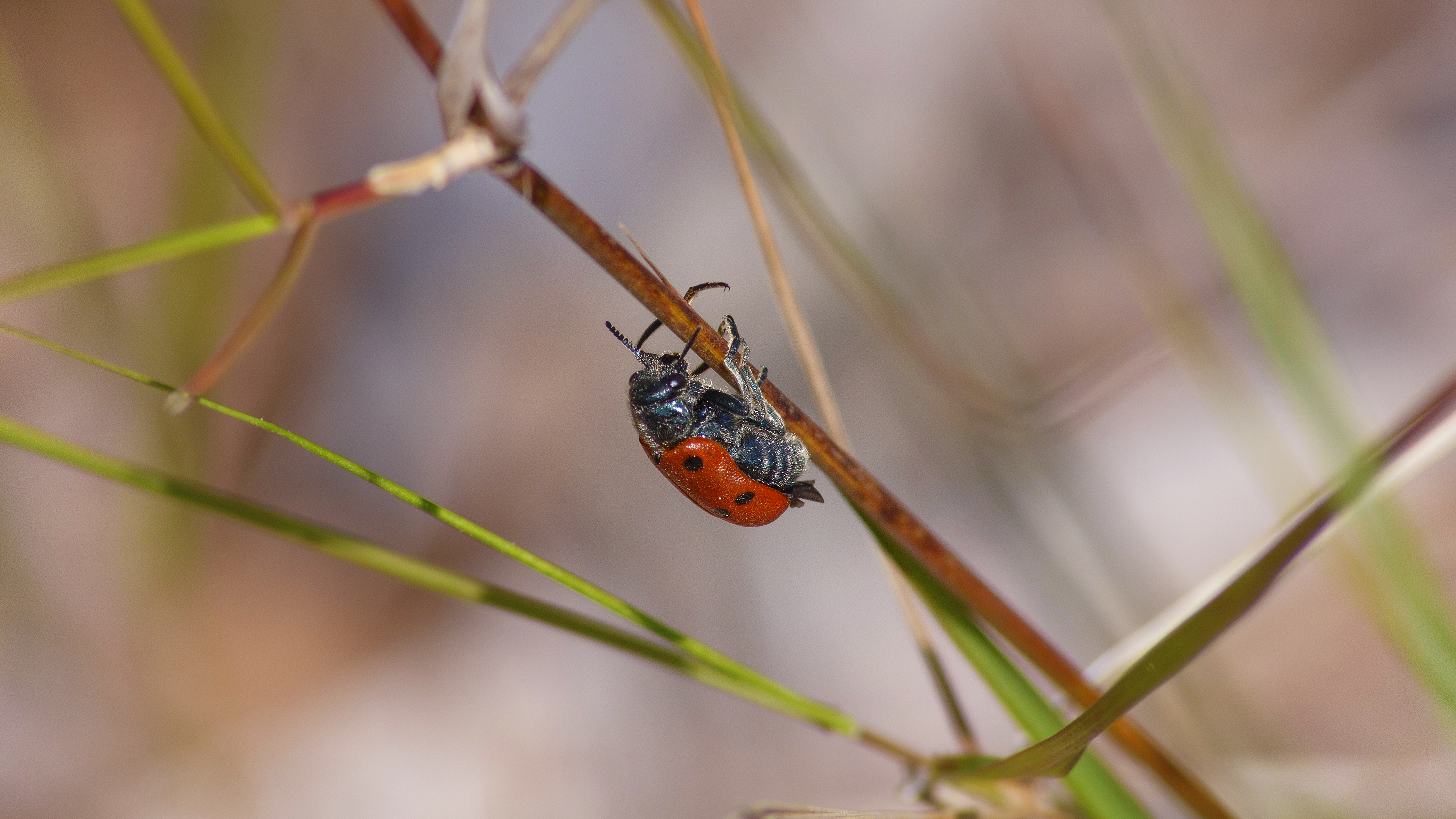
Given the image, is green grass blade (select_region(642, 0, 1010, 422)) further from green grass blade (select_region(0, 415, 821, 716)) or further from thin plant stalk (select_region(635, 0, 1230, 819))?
green grass blade (select_region(0, 415, 821, 716))

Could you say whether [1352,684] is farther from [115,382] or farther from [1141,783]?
[115,382]

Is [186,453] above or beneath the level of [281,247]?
beneath

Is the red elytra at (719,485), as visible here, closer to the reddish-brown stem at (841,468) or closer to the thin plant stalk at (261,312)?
the reddish-brown stem at (841,468)

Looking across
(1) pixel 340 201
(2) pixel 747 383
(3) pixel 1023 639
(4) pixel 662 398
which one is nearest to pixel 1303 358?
(3) pixel 1023 639

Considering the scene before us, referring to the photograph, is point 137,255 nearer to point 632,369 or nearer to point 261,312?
point 261,312

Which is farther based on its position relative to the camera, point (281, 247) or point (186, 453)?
point (281, 247)

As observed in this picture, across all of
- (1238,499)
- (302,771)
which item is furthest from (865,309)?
(302,771)

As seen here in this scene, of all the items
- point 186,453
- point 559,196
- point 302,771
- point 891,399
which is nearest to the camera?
point 559,196
